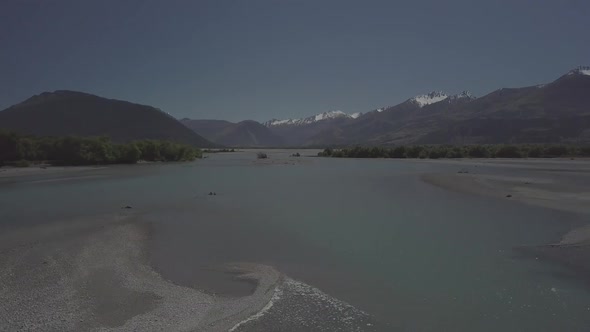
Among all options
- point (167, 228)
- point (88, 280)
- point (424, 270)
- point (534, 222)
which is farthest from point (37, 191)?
point (534, 222)

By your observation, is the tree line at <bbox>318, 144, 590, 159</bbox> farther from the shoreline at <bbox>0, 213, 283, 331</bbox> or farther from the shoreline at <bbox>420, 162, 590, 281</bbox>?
the shoreline at <bbox>0, 213, 283, 331</bbox>

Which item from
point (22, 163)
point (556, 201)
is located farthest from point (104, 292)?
point (22, 163)

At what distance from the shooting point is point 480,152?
111 metres

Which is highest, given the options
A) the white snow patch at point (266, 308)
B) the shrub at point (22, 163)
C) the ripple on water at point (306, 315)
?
the shrub at point (22, 163)

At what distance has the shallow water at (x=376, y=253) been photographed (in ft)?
31.9

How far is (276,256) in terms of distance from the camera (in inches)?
592

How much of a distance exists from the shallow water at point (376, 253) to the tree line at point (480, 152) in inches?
3391

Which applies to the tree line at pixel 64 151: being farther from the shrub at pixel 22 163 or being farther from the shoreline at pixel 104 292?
the shoreline at pixel 104 292

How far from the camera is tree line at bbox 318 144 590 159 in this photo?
103 metres

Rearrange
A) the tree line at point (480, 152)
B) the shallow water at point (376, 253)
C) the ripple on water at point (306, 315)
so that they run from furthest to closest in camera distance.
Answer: the tree line at point (480, 152) < the shallow water at point (376, 253) < the ripple on water at point (306, 315)

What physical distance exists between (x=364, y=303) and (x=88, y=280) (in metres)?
7.91

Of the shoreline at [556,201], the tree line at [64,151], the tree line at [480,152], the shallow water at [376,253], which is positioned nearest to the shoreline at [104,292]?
Answer: the shallow water at [376,253]

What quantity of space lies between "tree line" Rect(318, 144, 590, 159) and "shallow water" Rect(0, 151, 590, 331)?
8612cm

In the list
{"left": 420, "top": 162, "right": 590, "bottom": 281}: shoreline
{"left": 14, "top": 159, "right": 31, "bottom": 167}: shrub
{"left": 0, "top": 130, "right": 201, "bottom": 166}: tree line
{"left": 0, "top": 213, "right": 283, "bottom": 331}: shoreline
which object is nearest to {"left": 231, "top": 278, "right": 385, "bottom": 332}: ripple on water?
{"left": 0, "top": 213, "right": 283, "bottom": 331}: shoreline
